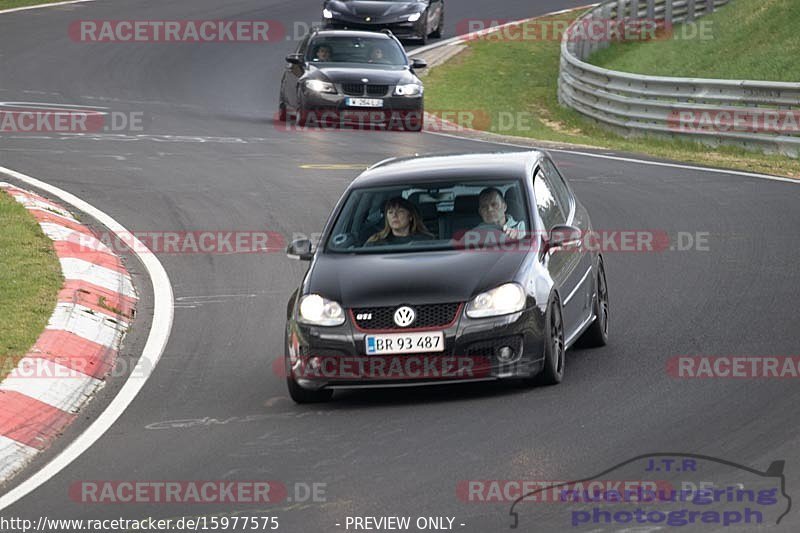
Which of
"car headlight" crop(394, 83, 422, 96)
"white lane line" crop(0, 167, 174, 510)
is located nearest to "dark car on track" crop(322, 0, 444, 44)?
"car headlight" crop(394, 83, 422, 96)

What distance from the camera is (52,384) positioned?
37.1ft

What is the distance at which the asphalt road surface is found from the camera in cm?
870

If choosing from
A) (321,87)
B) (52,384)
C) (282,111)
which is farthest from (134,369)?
(282,111)

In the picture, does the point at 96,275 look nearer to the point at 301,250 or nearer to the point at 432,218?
the point at 301,250

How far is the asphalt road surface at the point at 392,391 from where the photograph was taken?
8703 mm

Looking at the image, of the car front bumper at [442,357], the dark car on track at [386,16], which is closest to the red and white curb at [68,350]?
the car front bumper at [442,357]

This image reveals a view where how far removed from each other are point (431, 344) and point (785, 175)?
11.7m

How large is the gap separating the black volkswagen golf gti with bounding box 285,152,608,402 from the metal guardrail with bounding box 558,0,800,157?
12691 millimetres

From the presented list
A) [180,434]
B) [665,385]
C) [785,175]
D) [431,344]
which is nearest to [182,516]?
[180,434]

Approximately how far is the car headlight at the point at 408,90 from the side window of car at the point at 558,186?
14302 millimetres

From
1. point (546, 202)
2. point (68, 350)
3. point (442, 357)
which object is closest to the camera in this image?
point (442, 357)

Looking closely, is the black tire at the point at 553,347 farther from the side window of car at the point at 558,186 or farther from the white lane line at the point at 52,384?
the white lane line at the point at 52,384

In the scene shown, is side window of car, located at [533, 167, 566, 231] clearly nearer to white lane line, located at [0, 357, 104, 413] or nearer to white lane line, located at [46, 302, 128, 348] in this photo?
white lane line, located at [0, 357, 104, 413]

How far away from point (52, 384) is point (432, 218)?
2.76m
